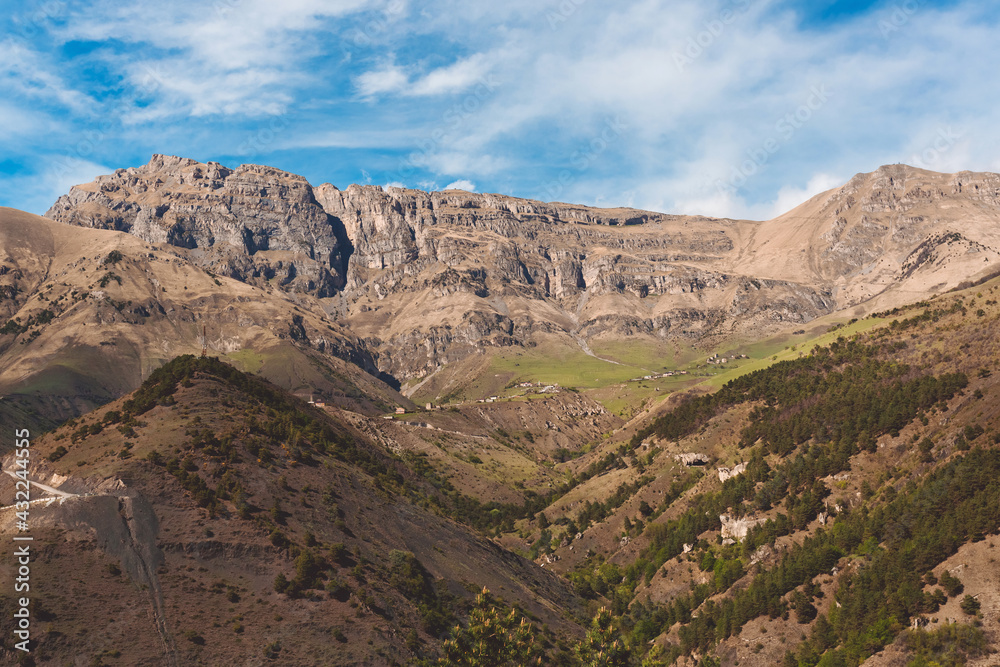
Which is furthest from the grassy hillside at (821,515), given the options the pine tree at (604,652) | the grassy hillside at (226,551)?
the pine tree at (604,652)

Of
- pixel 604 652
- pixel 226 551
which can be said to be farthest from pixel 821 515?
pixel 226 551

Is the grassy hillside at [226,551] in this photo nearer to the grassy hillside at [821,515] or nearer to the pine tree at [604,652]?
the pine tree at [604,652]

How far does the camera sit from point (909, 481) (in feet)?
347

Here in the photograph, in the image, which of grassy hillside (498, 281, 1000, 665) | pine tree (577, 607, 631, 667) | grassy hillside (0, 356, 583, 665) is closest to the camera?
pine tree (577, 607, 631, 667)

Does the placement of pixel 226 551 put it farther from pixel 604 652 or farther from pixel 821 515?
pixel 821 515

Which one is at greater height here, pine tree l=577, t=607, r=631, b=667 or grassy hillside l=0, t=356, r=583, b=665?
grassy hillside l=0, t=356, r=583, b=665

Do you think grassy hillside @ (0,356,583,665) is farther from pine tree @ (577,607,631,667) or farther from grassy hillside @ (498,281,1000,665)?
grassy hillside @ (498,281,1000,665)

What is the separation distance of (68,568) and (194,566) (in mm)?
12488

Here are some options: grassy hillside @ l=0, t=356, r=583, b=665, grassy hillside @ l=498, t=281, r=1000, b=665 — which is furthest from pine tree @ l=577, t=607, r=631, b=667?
grassy hillside @ l=498, t=281, r=1000, b=665

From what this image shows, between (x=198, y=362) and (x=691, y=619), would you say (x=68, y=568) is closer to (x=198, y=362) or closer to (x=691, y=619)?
(x=198, y=362)

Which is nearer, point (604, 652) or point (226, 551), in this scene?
point (604, 652)

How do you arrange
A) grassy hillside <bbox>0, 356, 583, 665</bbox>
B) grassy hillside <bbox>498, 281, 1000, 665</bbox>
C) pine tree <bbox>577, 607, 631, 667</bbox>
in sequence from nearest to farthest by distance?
pine tree <bbox>577, 607, 631, 667</bbox>, grassy hillside <bbox>0, 356, 583, 665</bbox>, grassy hillside <bbox>498, 281, 1000, 665</bbox>

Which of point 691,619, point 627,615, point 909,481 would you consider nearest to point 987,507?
point 909,481

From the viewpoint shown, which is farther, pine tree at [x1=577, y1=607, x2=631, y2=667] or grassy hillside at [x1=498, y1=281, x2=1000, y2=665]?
grassy hillside at [x1=498, y1=281, x2=1000, y2=665]
